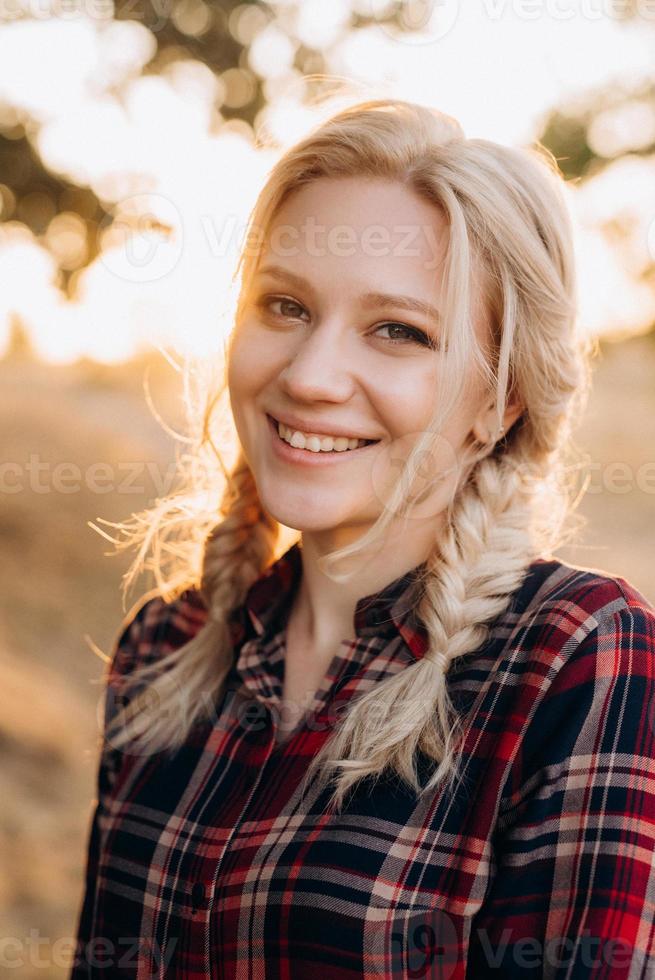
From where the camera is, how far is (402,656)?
1598 mm

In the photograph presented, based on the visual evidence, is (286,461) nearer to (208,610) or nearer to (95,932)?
(208,610)

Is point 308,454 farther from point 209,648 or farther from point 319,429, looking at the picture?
point 209,648

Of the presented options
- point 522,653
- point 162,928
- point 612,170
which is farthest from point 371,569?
point 612,170

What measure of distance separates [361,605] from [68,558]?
5.27 meters

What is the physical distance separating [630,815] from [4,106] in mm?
3067

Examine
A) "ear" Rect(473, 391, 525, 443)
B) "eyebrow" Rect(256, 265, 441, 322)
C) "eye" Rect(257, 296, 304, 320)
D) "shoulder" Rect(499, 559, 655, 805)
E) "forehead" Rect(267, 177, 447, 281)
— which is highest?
"forehead" Rect(267, 177, 447, 281)

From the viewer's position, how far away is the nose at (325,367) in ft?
5.08

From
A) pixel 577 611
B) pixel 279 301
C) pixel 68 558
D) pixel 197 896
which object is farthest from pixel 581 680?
pixel 68 558

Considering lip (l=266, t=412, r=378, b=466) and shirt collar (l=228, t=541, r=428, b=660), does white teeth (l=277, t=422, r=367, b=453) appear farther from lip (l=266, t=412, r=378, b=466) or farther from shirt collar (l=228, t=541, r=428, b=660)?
shirt collar (l=228, t=541, r=428, b=660)

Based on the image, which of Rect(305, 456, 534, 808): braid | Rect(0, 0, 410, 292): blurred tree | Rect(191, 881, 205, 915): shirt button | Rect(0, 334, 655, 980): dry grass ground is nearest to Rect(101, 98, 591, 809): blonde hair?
Rect(305, 456, 534, 808): braid

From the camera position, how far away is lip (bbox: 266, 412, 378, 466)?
161cm

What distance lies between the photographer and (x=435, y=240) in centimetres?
156

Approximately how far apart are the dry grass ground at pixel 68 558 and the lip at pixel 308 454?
3.54 feet

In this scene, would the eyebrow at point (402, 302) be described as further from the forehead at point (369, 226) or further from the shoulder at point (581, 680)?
the shoulder at point (581, 680)
